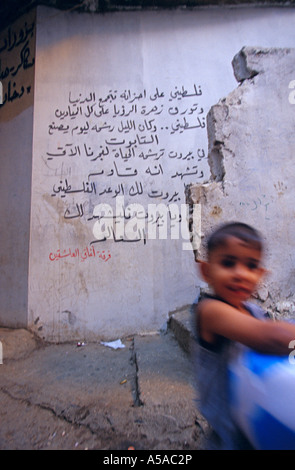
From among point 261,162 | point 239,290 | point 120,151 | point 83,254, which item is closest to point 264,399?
point 239,290

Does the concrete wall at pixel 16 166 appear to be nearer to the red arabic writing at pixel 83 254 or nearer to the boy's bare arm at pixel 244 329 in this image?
the red arabic writing at pixel 83 254

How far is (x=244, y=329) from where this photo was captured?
0.89 m

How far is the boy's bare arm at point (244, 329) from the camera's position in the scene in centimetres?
85

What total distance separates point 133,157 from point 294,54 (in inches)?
78.7

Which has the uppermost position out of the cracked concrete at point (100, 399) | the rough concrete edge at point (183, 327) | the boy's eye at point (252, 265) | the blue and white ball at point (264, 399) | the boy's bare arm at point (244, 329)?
the boy's eye at point (252, 265)

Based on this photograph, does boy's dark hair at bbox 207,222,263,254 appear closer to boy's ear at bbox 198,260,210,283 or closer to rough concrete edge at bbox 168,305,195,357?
boy's ear at bbox 198,260,210,283

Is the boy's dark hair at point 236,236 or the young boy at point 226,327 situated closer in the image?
the young boy at point 226,327

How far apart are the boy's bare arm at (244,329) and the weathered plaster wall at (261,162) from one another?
1216mm

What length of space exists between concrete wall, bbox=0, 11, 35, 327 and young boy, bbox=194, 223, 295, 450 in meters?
2.95

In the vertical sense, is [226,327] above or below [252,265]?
below

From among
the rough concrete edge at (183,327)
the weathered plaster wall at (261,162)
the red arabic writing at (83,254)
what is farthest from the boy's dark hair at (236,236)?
the red arabic writing at (83,254)

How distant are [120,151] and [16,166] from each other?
4.69ft

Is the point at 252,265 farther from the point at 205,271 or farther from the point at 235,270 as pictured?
the point at 205,271

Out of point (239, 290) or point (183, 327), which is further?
point (183, 327)
